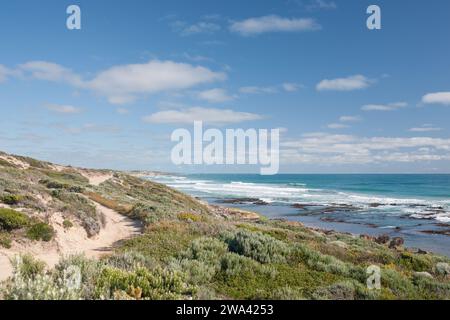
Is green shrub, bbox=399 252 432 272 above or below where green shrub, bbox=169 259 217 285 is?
below

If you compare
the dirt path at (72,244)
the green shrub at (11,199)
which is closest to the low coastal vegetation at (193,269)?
the green shrub at (11,199)

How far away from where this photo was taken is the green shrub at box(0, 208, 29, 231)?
13.0 meters

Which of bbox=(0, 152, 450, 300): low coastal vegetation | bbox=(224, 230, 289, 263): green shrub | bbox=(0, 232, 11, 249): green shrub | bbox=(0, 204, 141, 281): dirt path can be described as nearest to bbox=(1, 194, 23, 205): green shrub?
bbox=(0, 152, 450, 300): low coastal vegetation

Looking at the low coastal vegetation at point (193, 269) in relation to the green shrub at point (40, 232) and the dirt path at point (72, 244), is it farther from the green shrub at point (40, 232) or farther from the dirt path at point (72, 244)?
the dirt path at point (72, 244)

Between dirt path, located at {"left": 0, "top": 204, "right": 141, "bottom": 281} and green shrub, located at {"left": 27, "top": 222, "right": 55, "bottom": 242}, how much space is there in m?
0.24

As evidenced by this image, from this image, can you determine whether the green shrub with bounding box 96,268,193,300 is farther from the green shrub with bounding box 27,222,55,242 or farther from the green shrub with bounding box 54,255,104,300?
the green shrub with bounding box 27,222,55,242

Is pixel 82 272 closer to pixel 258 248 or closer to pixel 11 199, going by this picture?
pixel 258 248

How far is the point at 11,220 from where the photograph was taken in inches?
517

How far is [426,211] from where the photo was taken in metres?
55.9

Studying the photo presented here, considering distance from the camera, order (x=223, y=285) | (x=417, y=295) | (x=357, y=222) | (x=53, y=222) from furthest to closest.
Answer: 1. (x=357, y=222)
2. (x=53, y=222)
3. (x=417, y=295)
4. (x=223, y=285)

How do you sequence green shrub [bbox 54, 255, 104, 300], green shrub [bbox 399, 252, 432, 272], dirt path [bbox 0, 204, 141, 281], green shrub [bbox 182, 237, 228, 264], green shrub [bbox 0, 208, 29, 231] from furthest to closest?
green shrub [bbox 399, 252, 432, 272]
green shrub [bbox 0, 208, 29, 231]
dirt path [bbox 0, 204, 141, 281]
green shrub [bbox 182, 237, 228, 264]
green shrub [bbox 54, 255, 104, 300]
